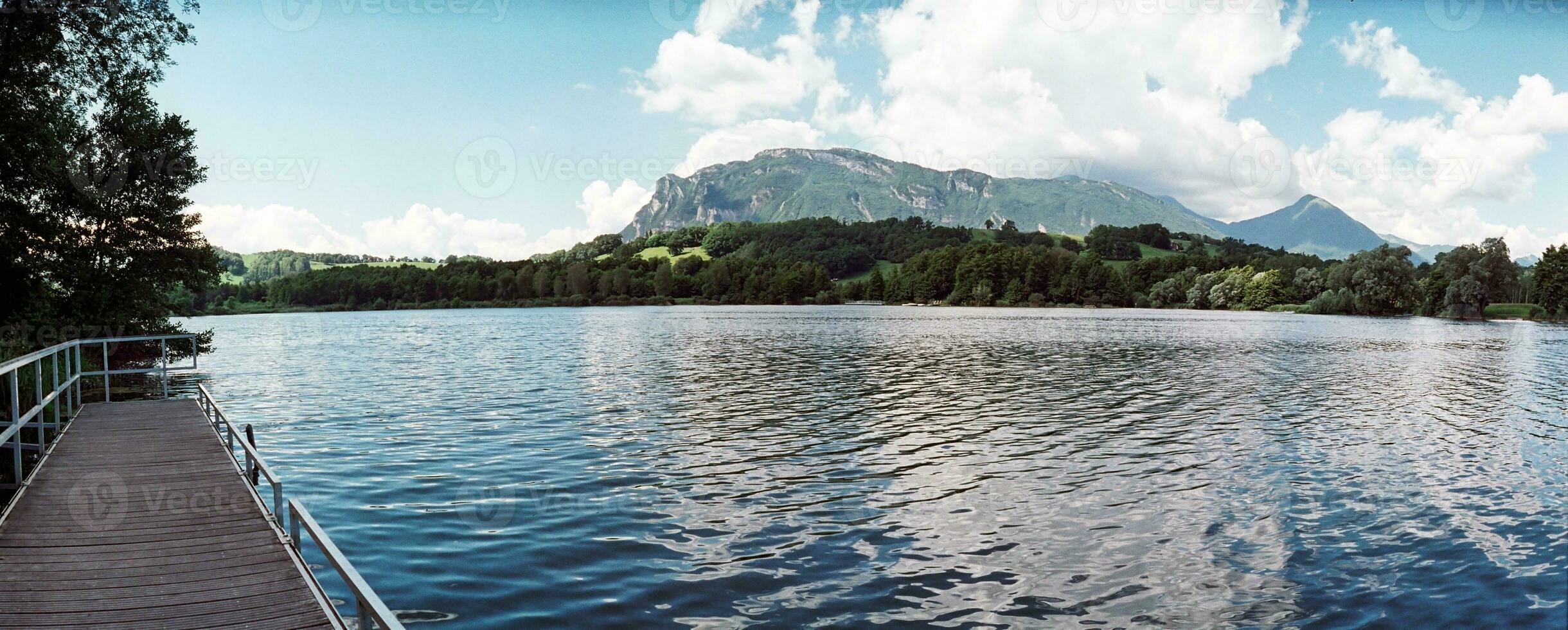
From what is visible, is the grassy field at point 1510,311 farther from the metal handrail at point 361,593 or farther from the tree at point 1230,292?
the metal handrail at point 361,593

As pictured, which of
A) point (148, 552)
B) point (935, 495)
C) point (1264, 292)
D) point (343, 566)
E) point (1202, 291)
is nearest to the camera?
point (343, 566)

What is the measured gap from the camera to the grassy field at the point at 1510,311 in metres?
135

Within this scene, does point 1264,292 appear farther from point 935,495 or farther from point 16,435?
point 16,435

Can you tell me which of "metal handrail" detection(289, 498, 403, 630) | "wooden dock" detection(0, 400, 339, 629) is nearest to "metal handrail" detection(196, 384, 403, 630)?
"metal handrail" detection(289, 498, 403, 630)

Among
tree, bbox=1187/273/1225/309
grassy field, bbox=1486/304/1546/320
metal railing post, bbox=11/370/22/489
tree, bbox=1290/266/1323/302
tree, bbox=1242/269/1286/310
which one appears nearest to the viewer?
metal railing post, bbox=11/370/22/489

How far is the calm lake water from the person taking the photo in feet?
35.1

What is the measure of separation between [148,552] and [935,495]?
11.6 meters

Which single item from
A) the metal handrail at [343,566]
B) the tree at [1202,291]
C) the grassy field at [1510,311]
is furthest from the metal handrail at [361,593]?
the tree at [1202,291]

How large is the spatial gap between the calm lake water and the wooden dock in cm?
170

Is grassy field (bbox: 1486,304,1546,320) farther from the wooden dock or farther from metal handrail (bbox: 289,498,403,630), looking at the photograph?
metal handrail (bbox: 289,498,403,630)

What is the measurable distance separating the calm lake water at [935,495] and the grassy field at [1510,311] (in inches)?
4827

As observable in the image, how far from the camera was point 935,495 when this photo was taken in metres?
16.0

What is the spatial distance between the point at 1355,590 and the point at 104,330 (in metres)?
42.7

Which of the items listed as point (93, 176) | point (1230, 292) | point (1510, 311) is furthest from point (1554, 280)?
Answer: point (93, 176)
